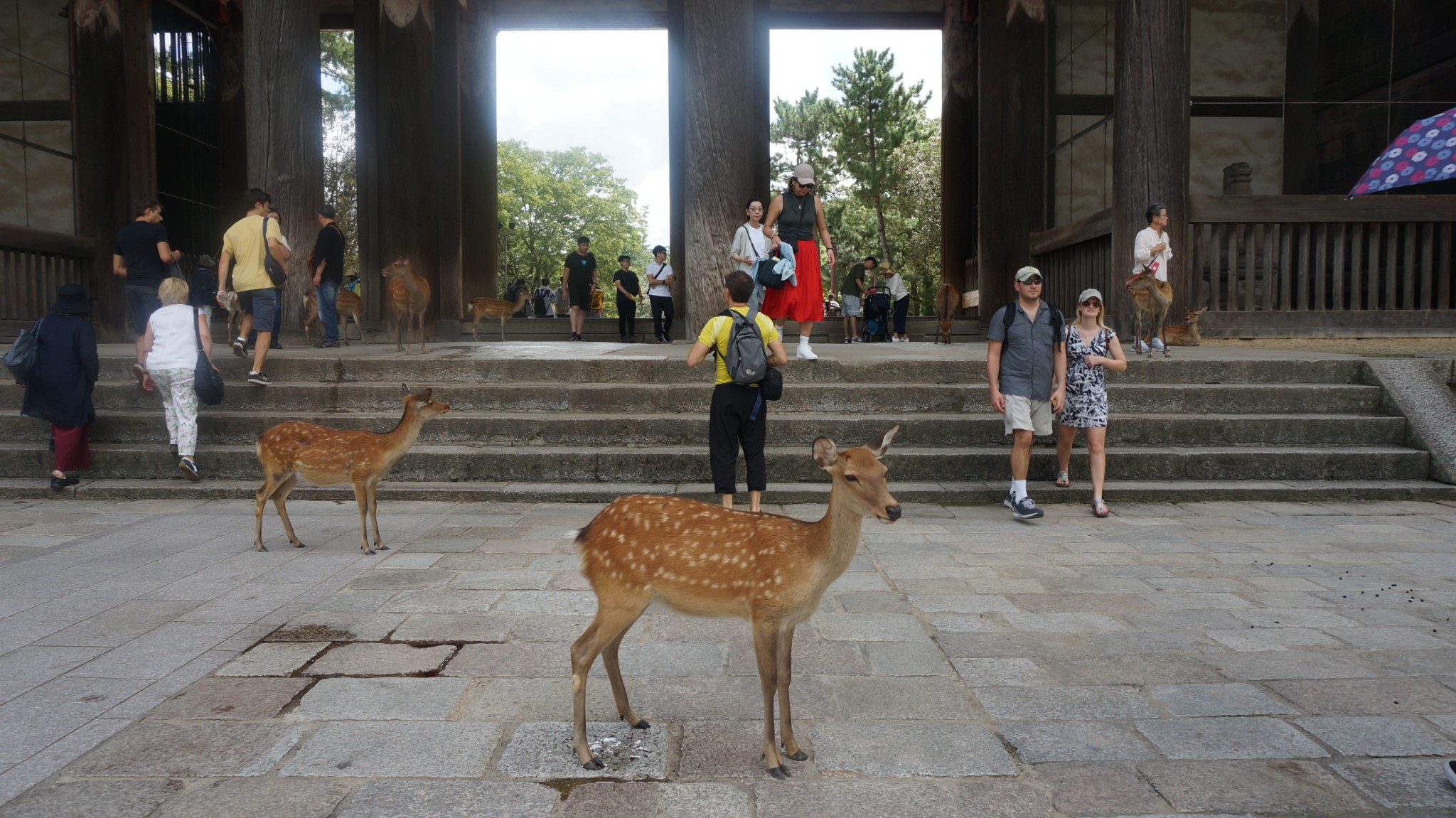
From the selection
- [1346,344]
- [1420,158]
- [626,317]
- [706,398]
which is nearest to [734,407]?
[706,398]

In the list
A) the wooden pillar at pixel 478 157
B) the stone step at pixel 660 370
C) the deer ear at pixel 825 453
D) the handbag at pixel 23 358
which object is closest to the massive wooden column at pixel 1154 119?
the stone step at pixel 660 370

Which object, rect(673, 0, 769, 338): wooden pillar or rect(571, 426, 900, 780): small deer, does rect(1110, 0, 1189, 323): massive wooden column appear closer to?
rect(673, 0, 769, 338): wooden pillar

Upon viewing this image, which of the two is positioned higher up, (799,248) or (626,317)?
(799,248)

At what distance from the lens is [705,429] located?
28.3ft

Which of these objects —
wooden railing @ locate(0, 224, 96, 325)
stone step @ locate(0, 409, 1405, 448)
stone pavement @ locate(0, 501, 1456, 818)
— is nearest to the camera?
stone pavement @ locate(0, 501, 1456, 818)

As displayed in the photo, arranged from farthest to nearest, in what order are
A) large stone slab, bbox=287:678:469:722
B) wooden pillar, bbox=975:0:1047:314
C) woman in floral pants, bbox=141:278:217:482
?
wooden pillar, bbox=975:0:1047:314, woman in floral pants, bbox=141:278:217:482, large stone slab, bbox=287:678:469:722

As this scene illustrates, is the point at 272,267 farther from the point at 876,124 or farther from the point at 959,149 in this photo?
the point at 876,124

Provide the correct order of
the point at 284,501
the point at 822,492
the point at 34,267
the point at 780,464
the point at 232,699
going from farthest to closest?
1. the point at 34,267
2. the point at 780,464
3. the point at 822,492
4. the point at 284,501
5. the point at 232,699

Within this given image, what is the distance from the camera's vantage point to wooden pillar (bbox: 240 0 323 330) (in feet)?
40.8

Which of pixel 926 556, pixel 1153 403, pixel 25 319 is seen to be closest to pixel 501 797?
pixel 926 556

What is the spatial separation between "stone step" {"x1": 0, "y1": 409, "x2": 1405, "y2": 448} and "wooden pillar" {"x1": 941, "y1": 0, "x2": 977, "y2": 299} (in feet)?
37.5

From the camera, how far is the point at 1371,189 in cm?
348

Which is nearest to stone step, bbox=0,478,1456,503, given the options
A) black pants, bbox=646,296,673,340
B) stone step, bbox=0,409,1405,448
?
stone step, bbox=0,409,1405,448

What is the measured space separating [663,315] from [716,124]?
619 centimetres
